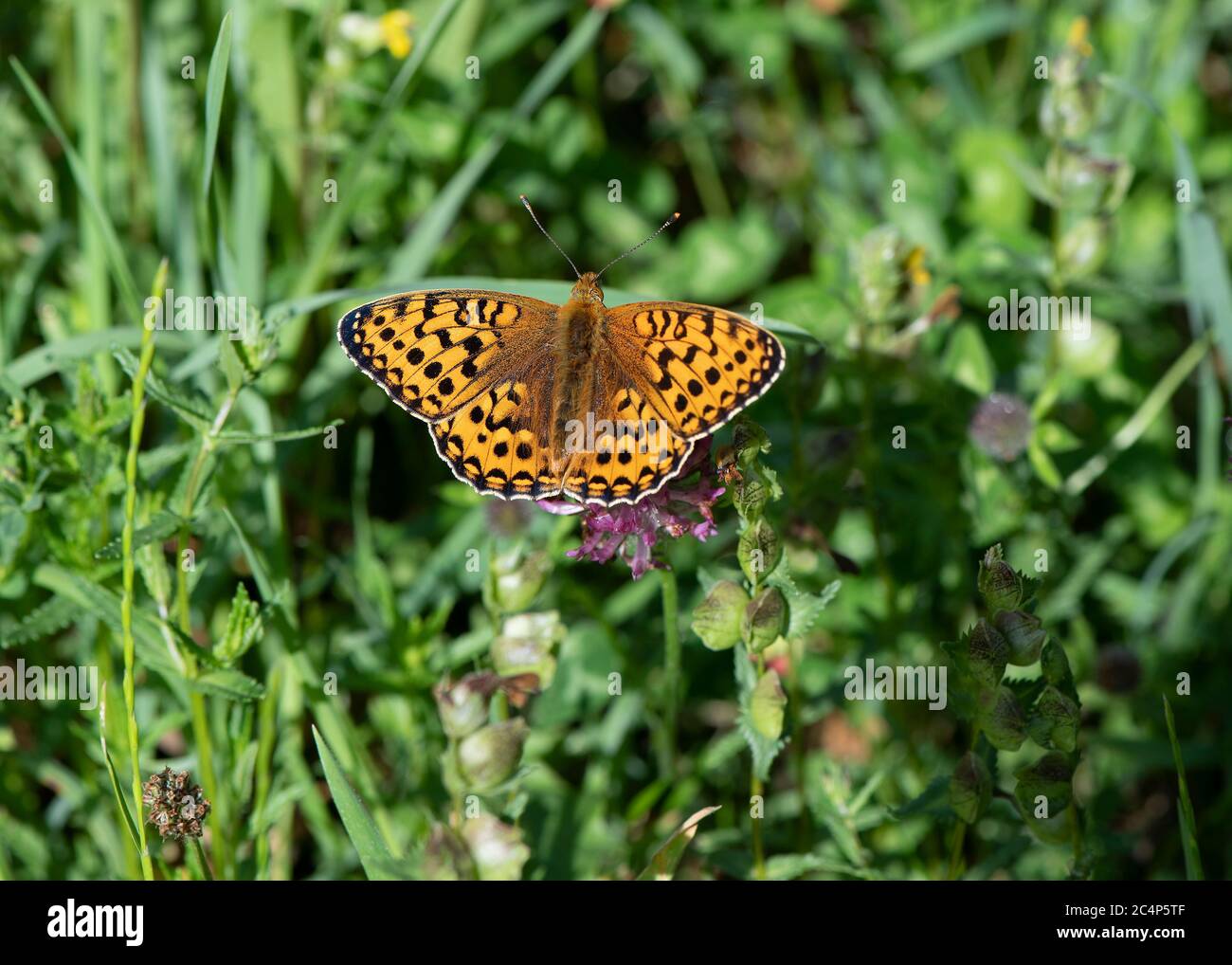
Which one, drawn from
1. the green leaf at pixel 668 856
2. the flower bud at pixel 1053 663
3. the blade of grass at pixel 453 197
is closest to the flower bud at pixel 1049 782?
the flower bud at pixel 1053 663

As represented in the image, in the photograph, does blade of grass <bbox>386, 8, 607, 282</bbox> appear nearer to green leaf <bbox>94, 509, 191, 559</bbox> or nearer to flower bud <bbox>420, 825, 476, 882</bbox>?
green leaf <bbox>94, 509, 191, 559</bbox>

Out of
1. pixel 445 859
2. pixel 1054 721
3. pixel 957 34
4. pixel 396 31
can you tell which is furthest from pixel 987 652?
pixel 957 34

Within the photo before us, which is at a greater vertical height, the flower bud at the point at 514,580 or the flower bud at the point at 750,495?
the flower bud at the point at 750,495

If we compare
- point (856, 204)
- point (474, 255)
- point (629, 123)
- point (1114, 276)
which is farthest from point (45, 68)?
point (1114, 276)

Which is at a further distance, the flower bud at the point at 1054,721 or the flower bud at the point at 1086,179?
the flower bud at the point at 1086,179

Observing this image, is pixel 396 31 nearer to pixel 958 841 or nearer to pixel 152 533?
pixel 152 533

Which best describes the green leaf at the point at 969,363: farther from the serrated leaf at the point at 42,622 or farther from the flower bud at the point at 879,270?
the serrated leaf at the point at 42,622

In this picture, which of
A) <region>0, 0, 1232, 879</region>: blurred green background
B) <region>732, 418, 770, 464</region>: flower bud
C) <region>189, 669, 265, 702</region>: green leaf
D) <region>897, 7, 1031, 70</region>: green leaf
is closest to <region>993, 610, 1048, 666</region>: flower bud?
<region>0, 0, 1232, 879</region>: blurred green background

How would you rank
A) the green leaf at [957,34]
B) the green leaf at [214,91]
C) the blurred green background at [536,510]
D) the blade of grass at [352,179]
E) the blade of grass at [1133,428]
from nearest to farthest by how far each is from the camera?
the green leaf at [214,91] → the blurred green background at [536,510] → the blade of grass at [352,179] → the blade of grass at [1133,428] → the green leaf at [957,34]
